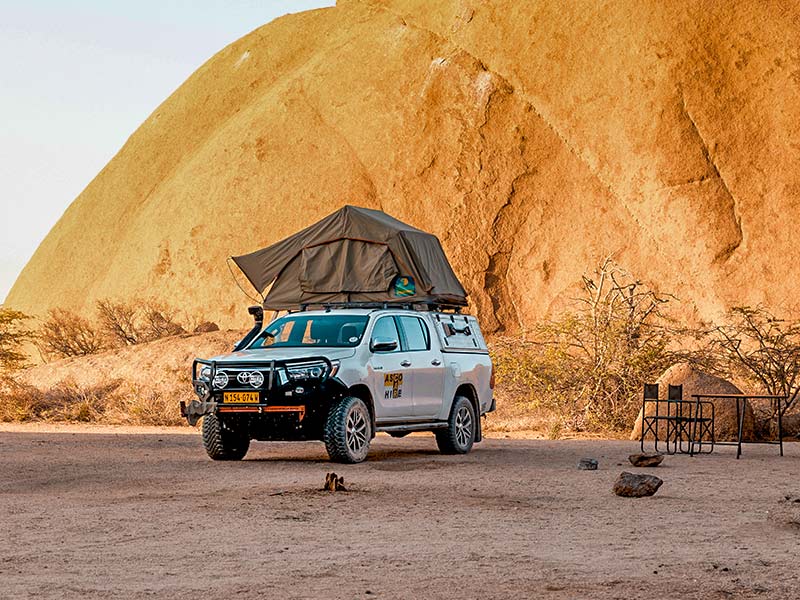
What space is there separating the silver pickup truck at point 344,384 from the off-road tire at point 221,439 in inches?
0.5

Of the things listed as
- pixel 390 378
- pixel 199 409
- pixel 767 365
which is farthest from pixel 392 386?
pixel 767 365

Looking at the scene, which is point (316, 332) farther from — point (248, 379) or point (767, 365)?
point (767, 365)

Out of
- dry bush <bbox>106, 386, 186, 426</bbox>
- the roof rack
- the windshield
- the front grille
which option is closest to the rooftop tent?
dry bush <bbox>106, 386, 186, 426</bbox>

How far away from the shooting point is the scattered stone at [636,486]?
12.7 meters

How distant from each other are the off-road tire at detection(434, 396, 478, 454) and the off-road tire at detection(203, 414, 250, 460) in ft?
9.72

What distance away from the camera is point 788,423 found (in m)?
24.0

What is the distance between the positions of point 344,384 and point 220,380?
1.63 m

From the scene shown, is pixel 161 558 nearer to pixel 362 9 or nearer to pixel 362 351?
pixel 362 351

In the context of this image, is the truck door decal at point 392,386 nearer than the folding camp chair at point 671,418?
Yes

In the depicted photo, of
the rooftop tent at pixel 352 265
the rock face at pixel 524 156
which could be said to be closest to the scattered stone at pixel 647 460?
the rooftop tent at pixel 352 265

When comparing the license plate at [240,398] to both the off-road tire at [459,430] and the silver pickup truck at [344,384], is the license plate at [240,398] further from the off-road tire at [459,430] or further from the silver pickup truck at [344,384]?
the off-road tire at [459,430]

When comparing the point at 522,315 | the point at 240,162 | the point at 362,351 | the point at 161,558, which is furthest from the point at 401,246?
the point at 240,162

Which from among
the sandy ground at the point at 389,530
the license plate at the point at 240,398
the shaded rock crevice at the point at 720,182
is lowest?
the sandy ground at the point at 389,530

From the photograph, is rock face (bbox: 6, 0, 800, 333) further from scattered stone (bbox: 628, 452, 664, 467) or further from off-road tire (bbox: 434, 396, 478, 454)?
scattered stone (bbox: 628, 452, 664, 467)
